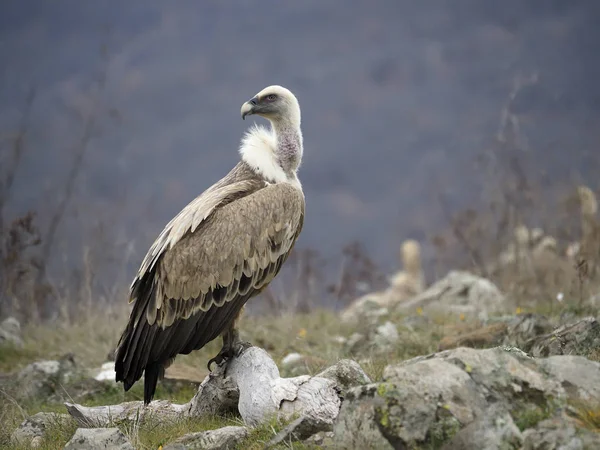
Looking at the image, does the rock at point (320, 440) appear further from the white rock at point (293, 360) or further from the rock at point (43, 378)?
the rock at point (43, 378)

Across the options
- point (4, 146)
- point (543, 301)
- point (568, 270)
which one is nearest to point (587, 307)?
point (543, 301)

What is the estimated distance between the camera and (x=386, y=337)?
8539 mm

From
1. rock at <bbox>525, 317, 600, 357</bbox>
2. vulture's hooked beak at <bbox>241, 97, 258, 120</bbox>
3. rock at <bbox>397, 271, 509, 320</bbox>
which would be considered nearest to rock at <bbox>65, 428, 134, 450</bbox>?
rock at <bbox>525, 317, 600, 357</bbox>

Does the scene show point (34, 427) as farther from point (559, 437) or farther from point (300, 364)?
point (559, 437)

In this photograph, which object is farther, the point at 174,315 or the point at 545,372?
the point at 174,315

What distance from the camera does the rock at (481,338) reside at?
7348 mm

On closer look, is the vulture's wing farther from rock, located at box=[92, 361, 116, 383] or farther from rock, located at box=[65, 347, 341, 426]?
rock, located at box=[92, 361, 116, 383]

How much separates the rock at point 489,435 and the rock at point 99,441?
6.47 feet

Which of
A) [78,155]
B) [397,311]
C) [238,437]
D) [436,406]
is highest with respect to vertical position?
[78,155]

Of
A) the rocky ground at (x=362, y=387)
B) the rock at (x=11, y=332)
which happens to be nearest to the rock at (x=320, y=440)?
the rocky ground at (x=362, y=387)

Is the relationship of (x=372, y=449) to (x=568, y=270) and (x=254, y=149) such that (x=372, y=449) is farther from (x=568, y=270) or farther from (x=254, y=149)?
(x=568, y=270)

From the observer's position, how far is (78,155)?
13.5m

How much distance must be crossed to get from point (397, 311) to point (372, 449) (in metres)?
6.94

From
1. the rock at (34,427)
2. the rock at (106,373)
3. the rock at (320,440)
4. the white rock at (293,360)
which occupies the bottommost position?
the rock at (106,373)
